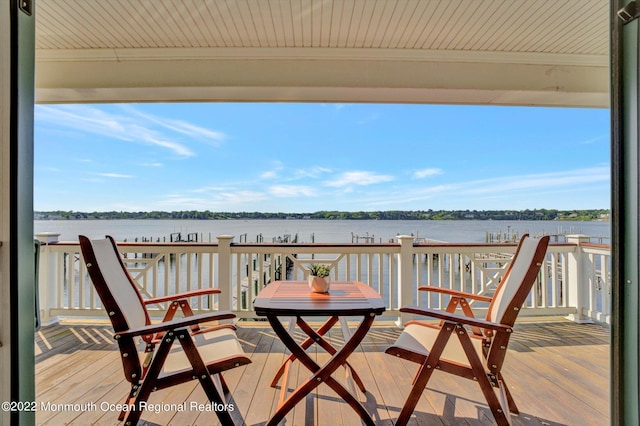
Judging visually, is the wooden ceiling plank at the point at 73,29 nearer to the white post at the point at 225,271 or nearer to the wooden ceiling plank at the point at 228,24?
the wooden ceiling plank at the point at 228,24

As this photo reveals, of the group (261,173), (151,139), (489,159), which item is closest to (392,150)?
(489,159)

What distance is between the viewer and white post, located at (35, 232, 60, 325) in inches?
146

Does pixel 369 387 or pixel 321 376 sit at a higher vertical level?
pixel 321 376

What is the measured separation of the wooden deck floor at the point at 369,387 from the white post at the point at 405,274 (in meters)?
0.51

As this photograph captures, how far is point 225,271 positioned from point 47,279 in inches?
83.6

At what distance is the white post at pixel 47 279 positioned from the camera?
3709 millimetres

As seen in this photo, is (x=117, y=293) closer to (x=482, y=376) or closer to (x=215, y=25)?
(x=482, y=376)

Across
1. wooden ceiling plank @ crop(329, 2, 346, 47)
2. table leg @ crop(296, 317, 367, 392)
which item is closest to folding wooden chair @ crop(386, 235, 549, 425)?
table leg @ crop(296, 317, 367, 392)

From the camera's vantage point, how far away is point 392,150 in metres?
17.0

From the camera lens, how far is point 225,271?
371 cm

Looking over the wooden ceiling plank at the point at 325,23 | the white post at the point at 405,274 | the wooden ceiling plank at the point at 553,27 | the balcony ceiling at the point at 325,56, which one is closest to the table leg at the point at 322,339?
the white post at the point at 405,274

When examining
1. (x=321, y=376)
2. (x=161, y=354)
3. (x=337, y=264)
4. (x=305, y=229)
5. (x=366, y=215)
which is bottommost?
(x=305, y=229)

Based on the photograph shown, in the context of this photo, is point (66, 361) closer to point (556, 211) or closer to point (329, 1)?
point (329, 1)

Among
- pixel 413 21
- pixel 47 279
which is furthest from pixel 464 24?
pixel 47 279
